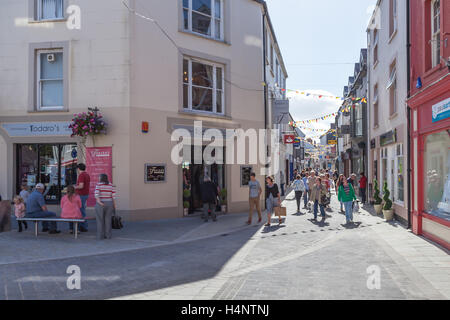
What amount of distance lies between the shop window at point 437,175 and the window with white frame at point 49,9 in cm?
1240

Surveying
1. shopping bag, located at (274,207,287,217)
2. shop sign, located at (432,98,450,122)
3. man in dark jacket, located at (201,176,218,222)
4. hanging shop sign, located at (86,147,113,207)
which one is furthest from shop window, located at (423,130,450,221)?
hanging shop sign, located at (86,147,113,207)

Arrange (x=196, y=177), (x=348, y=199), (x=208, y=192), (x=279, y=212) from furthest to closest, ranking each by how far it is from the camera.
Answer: (x=196, y=177), (x=208, y=192), (x=348, y=199), (x=279, y=212)

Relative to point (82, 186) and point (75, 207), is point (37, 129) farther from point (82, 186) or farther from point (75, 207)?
point (75, 207)

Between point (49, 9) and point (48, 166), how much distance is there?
5.46m

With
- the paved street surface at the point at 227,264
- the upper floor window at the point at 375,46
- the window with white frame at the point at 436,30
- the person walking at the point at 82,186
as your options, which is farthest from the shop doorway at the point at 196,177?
the upper floor window at the point at 375,46

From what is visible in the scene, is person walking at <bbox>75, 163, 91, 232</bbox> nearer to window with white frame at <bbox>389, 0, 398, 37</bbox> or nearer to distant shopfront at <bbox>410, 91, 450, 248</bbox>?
distant shopfront at <bbox>410, 91, 450, 248</bbox>

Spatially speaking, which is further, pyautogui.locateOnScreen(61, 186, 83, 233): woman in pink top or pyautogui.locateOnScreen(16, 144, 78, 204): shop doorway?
pyautogui.locateOnScreen(16, 144, 78, 204): shop doorway

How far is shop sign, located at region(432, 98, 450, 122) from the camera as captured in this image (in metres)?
8.25

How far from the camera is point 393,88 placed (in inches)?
563

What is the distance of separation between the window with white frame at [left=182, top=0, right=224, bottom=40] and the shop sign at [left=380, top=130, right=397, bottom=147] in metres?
7.49

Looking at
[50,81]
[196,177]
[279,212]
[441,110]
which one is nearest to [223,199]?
[196,177]

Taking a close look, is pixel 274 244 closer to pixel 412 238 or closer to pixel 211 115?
pixel 412 238
